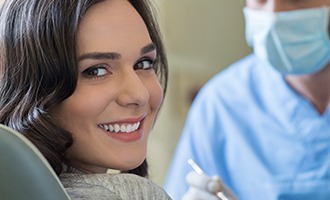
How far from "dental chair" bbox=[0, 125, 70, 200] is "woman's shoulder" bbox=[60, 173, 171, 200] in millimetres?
139

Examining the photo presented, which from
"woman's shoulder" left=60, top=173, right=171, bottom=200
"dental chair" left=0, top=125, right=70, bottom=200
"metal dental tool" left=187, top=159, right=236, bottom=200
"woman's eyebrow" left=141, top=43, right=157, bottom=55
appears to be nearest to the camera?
"dental chair" left=0, top=125, right=70, bottom=200

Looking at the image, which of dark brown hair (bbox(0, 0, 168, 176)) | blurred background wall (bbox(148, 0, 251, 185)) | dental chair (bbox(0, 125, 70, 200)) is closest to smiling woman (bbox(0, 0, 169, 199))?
dark brown hair (bbox(0, 0, 168, 176))

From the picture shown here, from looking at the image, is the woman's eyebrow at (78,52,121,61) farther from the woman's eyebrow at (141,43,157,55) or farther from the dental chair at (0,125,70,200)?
the dental chair at (0,125,70,200)

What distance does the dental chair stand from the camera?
2.29 feet

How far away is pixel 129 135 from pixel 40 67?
0.16m

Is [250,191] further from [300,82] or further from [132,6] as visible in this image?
[132,6]

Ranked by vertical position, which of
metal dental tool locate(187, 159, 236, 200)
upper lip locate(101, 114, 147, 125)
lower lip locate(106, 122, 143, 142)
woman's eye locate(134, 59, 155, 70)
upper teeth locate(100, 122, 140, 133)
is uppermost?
woman's eye locate(134, 59, 155, 70)

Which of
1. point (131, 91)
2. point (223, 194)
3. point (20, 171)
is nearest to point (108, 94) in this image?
point (131, 91)

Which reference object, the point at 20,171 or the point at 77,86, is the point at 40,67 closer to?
the point at 77,86

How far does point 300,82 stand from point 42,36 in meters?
1.07

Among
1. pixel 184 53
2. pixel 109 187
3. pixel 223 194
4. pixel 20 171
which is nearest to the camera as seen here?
pixel 20 171

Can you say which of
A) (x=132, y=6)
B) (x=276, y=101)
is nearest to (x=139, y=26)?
(x=132, y=6)

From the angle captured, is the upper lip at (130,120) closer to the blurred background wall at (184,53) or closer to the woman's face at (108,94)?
the woman's face at (108,94)

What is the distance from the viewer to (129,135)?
0.97 m
